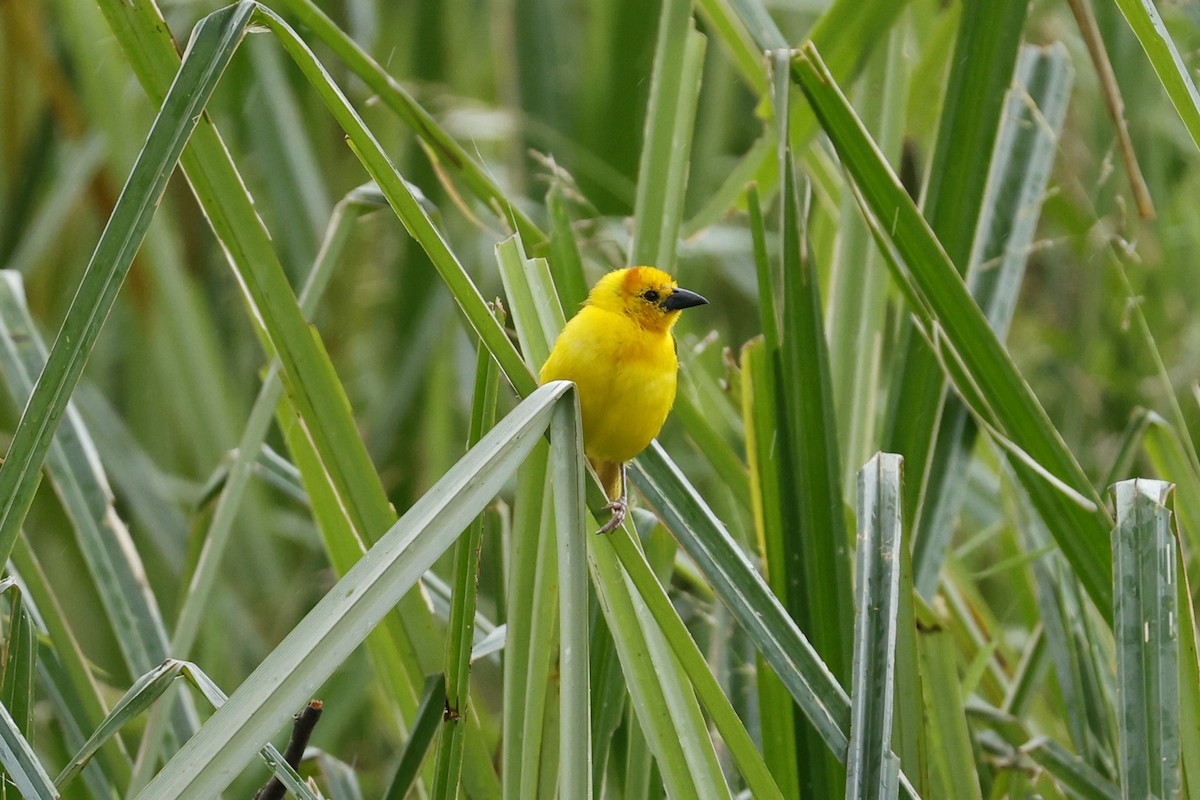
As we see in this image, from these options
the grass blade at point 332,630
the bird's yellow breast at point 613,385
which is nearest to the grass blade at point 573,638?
the grass blade at point 332,630

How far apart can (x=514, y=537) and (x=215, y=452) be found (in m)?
1.66

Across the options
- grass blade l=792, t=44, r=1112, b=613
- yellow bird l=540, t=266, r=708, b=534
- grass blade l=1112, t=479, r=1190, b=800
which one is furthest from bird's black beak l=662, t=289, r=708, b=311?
grass blade l=1112, t=479, r=1190, b=800

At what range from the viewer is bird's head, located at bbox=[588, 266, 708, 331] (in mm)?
1726

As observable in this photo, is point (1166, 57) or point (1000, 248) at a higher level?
point (1166, 57)

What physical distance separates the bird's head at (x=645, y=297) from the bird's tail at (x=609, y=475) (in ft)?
0.67

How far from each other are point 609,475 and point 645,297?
0.89 ft

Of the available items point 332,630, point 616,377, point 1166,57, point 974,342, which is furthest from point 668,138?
point 332,630

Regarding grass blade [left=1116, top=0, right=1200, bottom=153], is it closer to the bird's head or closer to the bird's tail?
the bird's head

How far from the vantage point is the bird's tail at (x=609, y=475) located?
1.77 m

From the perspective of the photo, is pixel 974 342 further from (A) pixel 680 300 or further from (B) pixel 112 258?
(B) pixel 112 258

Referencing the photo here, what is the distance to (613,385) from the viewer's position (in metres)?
1.55

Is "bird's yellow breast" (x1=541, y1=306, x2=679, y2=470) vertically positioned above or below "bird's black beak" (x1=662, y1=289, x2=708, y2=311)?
below

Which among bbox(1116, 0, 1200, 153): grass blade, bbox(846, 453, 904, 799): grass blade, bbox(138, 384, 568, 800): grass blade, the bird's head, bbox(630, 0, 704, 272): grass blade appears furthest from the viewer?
the bird's head

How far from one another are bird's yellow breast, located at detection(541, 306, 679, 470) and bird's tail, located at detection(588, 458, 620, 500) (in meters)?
0.16
